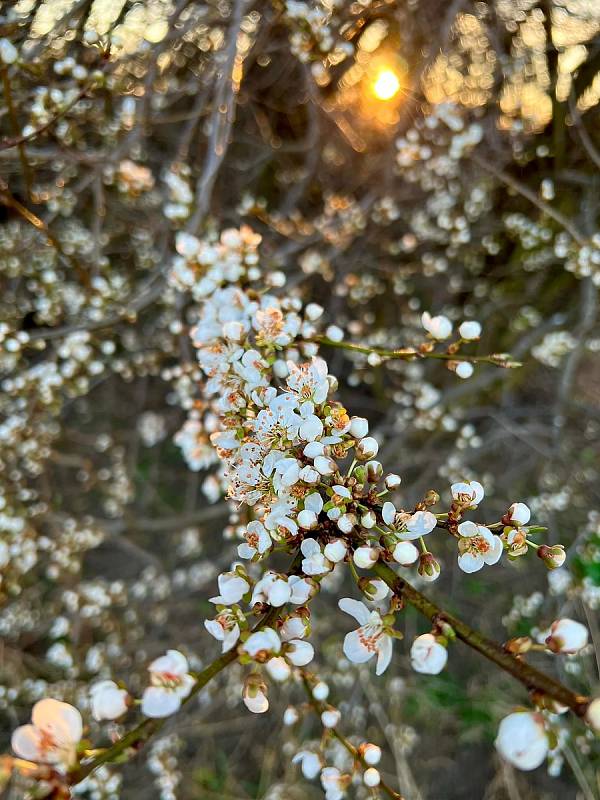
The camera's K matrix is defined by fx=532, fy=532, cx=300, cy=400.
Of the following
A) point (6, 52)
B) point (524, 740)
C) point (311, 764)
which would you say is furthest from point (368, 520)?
point (6, 52)

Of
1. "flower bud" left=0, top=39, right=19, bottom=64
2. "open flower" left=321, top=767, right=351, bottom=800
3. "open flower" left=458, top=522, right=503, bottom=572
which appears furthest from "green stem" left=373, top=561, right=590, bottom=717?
"flower bud" left=0, top=39, right=19, bottom=64

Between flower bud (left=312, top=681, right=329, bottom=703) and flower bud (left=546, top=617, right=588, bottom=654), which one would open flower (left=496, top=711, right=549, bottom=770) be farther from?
flower bud (left=312, top=681, right=329, bottom=703)

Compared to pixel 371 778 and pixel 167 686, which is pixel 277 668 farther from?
pixel 371 778

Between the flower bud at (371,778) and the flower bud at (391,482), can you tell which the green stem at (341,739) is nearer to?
the flower bud at (371,778)

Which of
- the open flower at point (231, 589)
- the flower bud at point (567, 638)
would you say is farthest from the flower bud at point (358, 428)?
the flower bud at point (567, 638)

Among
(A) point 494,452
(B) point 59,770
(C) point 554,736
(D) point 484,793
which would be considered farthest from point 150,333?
(D) point 484,793

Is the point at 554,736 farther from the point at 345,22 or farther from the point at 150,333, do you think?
the point at 150,333
